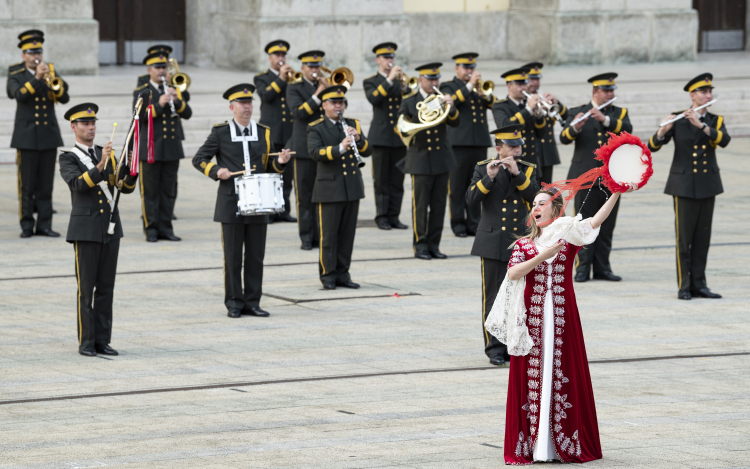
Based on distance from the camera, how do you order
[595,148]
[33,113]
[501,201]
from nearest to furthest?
[501,201] < [595,148] < [33,113]

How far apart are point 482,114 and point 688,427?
772 centimetres

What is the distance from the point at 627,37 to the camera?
93.3ft

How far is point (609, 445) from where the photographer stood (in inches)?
301

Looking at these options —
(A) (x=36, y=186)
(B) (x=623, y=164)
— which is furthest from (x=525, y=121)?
(B) (x=623, y=164)

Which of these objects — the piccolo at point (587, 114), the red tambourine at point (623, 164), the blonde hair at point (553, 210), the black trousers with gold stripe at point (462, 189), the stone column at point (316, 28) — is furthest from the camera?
the stone column at point (316, 28)

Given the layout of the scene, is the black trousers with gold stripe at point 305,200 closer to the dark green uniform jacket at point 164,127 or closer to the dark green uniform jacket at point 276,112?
the dark green uniform jacket at point 276,112

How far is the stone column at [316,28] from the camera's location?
25.0 metres

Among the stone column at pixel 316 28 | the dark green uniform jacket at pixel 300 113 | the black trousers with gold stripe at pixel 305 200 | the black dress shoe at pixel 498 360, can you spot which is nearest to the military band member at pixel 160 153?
the dark green uniform jacket at pixel 300 113

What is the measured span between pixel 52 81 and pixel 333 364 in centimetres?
675

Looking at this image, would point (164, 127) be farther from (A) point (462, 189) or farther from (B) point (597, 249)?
(B) point (597, 249)

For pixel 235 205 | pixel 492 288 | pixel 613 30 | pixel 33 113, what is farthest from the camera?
pixel 613 30

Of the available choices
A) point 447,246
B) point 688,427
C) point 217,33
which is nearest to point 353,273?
point 447,246

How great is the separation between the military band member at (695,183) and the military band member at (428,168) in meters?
2.71

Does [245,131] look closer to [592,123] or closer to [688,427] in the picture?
[592,123]
